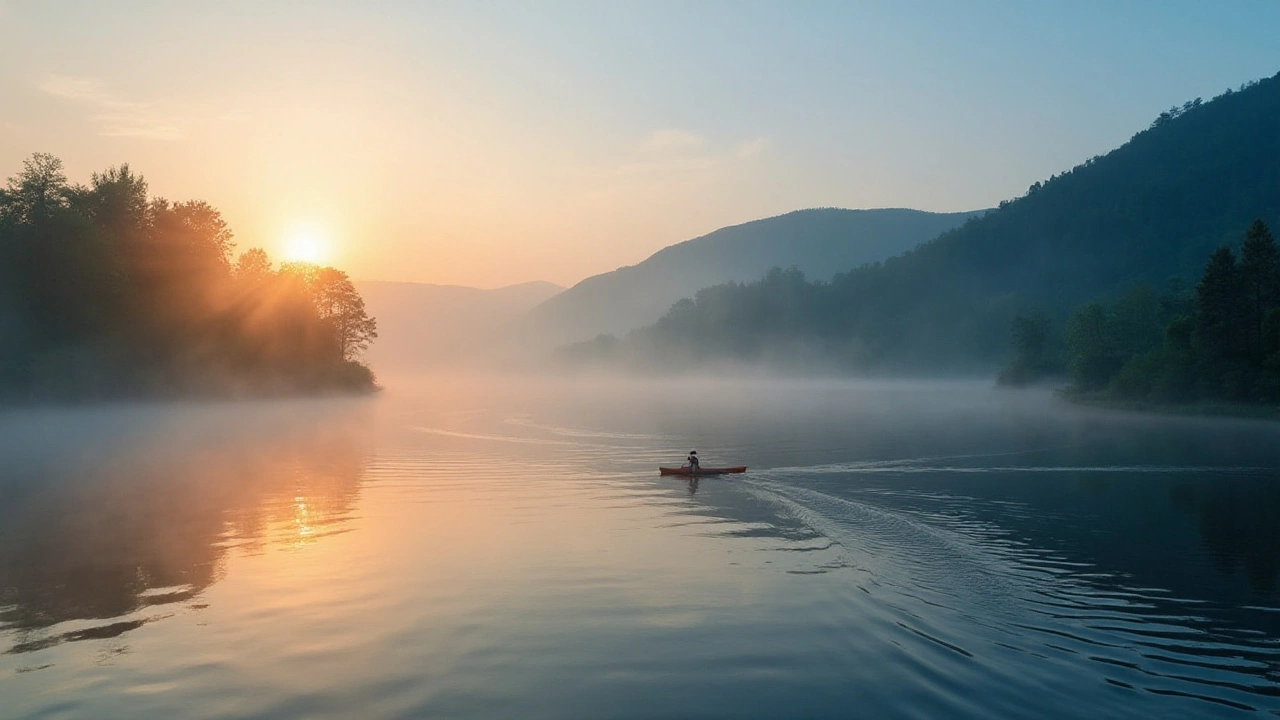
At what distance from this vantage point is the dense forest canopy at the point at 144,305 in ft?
295

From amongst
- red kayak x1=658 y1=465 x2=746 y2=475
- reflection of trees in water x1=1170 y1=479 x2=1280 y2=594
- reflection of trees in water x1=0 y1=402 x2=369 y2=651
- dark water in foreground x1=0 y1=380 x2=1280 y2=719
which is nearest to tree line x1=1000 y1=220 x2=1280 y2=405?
dark water in foreground x1=0 y1=380 x2=1280 y2=719

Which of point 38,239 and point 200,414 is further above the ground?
point 38,239

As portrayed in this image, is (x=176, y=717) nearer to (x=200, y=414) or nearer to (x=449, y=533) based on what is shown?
(x=449, y=533)

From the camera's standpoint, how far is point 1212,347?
86.8 metres

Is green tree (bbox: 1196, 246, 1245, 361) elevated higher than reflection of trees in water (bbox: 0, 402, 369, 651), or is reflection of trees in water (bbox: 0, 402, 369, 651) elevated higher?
green tree (bbox: 1196, 246, 1245, 361)

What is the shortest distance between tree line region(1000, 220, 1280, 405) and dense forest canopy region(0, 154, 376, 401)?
11293 centimetres

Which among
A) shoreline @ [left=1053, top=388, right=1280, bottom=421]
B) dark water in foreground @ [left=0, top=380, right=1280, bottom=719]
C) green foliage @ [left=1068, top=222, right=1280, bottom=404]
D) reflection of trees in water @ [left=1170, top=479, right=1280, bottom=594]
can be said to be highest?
green foliage @ [left=1068, top=222, right=1280, bottom=404]

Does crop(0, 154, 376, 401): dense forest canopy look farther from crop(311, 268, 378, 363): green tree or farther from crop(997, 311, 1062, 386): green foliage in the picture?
crop(997, 311, 1062, 386): green foliage

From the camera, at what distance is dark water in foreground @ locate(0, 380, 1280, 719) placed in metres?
14.6

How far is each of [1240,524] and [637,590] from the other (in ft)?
79.7

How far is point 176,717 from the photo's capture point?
1349cm

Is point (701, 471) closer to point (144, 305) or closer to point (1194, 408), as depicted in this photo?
point (1194, 408)

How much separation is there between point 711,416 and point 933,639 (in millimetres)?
79848

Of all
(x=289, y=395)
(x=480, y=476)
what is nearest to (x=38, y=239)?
(x=289, y=395)
